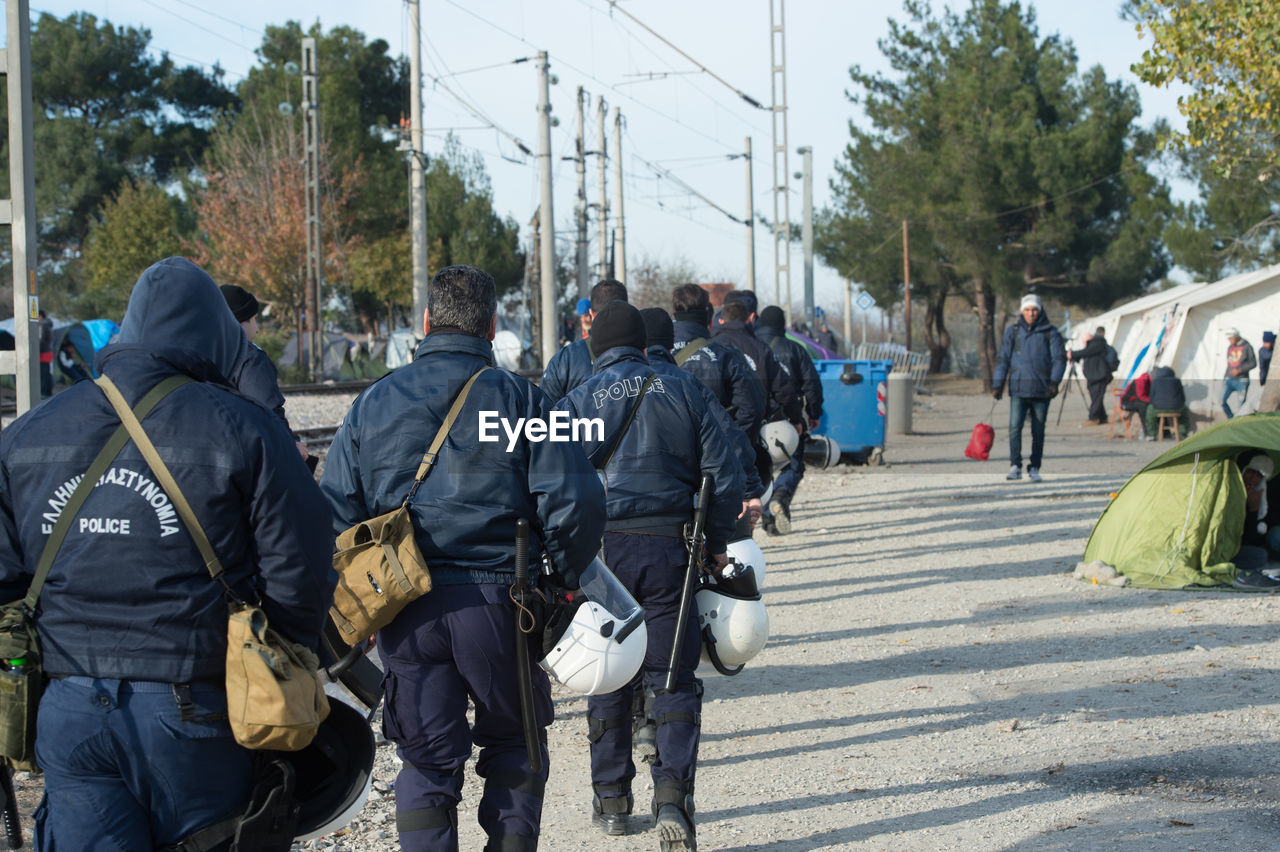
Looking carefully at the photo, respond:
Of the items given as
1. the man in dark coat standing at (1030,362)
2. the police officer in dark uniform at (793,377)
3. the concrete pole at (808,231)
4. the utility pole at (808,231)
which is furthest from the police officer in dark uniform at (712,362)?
the concrete pole at (808,231)

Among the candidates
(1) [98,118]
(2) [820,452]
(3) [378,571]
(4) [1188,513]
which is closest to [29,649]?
(3) [378,571]

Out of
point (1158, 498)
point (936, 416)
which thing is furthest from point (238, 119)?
point (1158, 498)

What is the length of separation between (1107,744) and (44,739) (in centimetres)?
463

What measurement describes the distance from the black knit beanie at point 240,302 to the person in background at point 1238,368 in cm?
1957

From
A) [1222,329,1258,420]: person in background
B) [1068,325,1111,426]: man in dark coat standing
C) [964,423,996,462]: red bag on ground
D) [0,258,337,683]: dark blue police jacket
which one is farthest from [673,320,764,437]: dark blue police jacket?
[1068,325,1111,426]: man in dark coat standing

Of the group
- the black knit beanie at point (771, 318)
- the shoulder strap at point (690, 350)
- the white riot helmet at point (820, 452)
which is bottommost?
the white riot helmet at point (820, 452)

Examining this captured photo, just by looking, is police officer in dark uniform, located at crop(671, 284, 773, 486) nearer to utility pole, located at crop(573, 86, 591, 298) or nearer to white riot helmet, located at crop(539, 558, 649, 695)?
white riot helmet, located at crop(539, 558, 649, 695)

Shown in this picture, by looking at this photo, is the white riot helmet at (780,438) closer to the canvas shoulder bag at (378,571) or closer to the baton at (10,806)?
the canvas shoulder bag at (378,571)

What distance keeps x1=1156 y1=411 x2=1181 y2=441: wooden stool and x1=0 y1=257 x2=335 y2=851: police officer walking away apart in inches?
797

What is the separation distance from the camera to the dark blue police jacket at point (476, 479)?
3557mm

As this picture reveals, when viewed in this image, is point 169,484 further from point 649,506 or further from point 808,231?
point 808,231

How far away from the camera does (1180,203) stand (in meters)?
42.3

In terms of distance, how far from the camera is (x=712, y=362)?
7277mm

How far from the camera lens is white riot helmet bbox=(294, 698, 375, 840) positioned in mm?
3012
